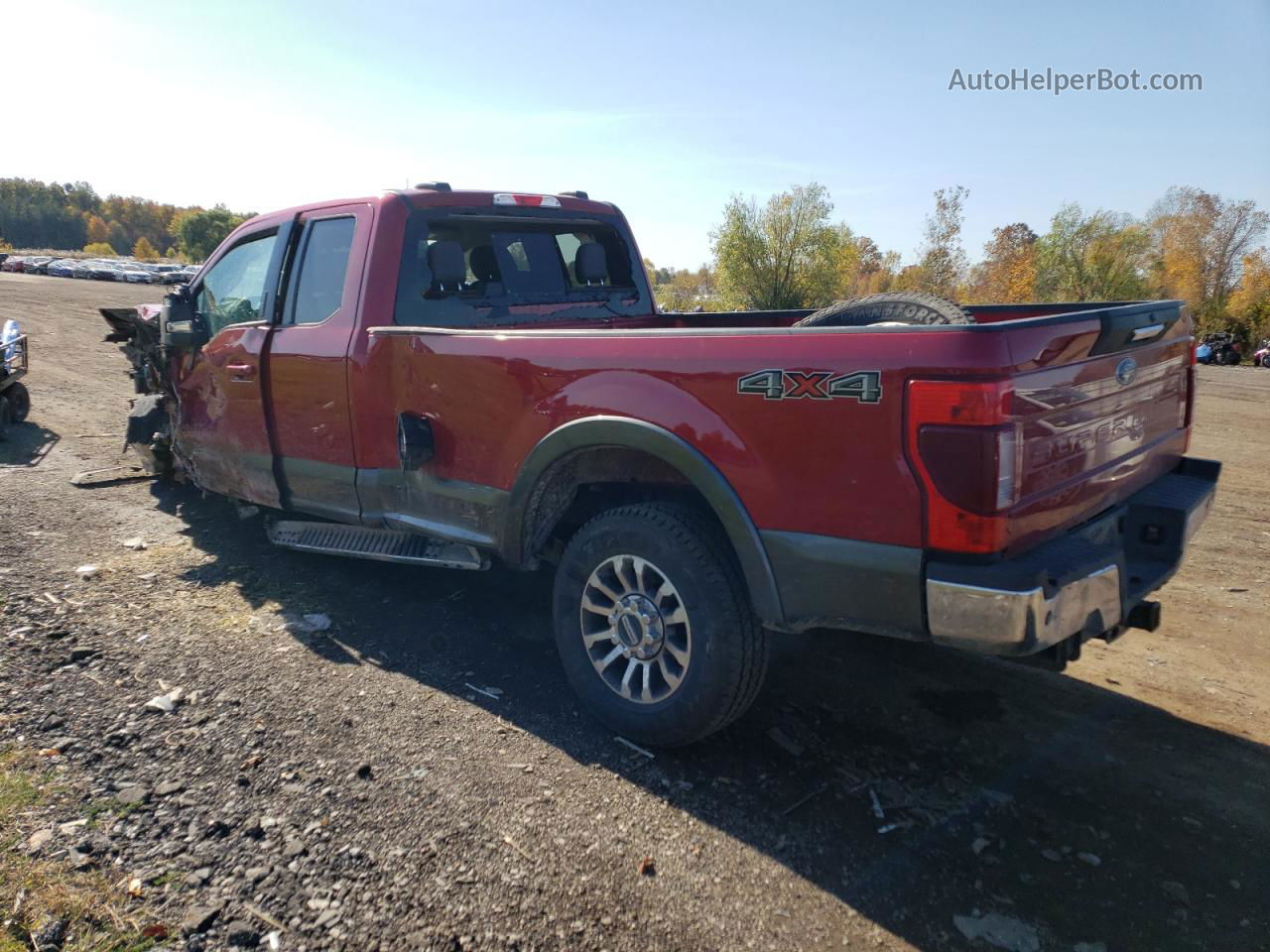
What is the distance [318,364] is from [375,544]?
37.9 inches

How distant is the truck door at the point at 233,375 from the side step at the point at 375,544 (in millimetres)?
270

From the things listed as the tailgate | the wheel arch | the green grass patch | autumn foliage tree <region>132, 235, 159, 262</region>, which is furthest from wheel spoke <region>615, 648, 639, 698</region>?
autumn foliage tree <region>132, 235, 159, 262</region>

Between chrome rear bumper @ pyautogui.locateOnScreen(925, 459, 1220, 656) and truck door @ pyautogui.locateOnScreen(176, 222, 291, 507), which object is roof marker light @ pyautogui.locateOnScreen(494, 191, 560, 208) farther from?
chrome rear bumper @ pyautogui.locateOnScreen(925, 459, 1220, 656)

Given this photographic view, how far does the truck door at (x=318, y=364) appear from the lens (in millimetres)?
4254

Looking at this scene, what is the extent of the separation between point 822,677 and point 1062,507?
1.53m

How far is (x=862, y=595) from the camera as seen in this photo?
2.62 meters

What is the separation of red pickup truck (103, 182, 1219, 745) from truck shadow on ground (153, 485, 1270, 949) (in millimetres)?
345

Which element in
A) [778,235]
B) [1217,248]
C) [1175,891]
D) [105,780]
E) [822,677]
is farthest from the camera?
[1217,248]

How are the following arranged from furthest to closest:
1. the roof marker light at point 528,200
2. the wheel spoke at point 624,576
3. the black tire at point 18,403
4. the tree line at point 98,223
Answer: the tree line at point 98,223 < the black tire at point 18,403 < the roof marker light at point 528,200 < the wheel spoke at point 624,576

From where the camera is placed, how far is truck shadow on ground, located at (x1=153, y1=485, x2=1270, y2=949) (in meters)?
2.46

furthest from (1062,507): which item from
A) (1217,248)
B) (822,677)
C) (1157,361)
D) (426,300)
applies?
(1217,248)

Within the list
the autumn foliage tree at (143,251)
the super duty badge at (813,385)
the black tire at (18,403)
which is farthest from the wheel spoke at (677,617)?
the autumn foliage tree at (143,251)

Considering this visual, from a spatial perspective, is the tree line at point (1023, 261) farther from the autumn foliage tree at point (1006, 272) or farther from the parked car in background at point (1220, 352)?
the parked car in background at point (1220, 352)

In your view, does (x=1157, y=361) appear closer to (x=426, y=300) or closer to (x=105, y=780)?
(x=426, y=300)
